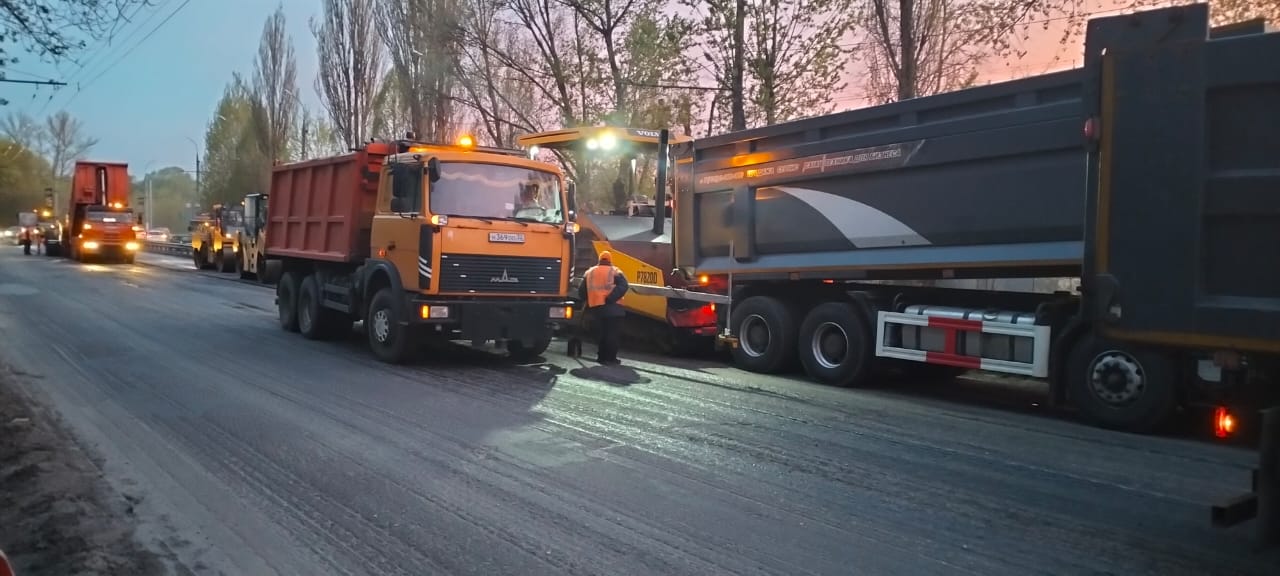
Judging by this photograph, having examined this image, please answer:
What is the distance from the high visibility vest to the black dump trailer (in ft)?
4.17

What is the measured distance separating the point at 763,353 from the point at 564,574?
24.3 feet

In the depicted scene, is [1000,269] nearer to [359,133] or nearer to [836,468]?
[836,468]

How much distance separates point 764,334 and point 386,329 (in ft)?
15.1

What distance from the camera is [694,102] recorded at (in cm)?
2211

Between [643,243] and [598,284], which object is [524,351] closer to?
[598,284]

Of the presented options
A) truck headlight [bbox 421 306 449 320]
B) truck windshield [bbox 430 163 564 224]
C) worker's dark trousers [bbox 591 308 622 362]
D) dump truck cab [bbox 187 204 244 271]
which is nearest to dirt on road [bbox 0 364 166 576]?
truck headlight [bbox 421 306 449 320]

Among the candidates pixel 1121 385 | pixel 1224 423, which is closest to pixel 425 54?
pixel 1121 385

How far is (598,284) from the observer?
1238 cm

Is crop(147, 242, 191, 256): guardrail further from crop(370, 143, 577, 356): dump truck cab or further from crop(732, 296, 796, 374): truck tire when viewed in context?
crop(732, 296, 796, 374): truck tire

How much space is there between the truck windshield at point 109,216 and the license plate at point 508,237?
29782mm

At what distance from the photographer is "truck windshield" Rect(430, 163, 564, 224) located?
11375 millimetres

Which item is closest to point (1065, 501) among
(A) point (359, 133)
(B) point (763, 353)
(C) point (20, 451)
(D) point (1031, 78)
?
(D) point (1031, 78)

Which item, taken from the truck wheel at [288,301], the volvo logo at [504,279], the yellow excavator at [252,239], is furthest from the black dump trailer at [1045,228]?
the yellow excavator at [252,239]

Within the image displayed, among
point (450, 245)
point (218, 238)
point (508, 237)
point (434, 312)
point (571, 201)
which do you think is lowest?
point (434, 312)
